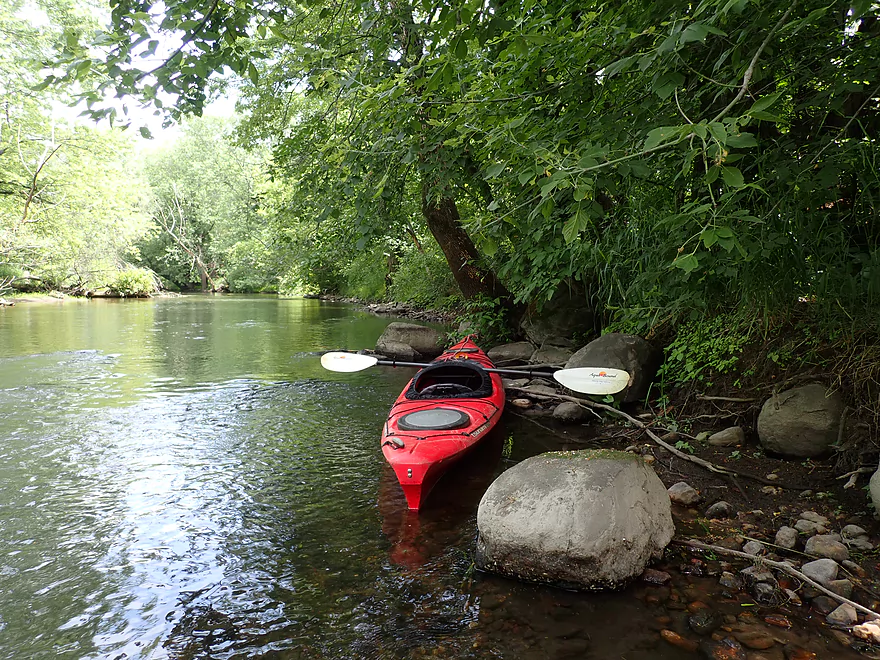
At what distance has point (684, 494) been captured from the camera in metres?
3.87

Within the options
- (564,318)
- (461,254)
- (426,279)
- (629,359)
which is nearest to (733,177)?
(629,359)

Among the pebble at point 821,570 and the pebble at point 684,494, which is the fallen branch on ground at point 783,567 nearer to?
the pebble at point 821,570

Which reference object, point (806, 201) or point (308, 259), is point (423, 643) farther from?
point (308, 259)

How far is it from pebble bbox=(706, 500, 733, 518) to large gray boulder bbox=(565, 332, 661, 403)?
222cm

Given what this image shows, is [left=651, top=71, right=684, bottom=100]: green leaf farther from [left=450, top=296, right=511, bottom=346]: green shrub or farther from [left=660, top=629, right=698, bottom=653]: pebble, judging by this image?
[left=450, top=296, right=511, bottom=346]: green shrub

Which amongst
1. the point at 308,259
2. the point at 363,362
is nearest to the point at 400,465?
the point at 363,362

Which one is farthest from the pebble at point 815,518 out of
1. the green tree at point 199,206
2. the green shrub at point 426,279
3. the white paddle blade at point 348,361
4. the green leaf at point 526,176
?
the green tree at point 199,206

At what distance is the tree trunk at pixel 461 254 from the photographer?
941 centimetres

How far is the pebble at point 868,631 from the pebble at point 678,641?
2.35 feet

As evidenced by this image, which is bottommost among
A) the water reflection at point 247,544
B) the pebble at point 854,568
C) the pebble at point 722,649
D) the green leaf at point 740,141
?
the water reflection at point 247,544

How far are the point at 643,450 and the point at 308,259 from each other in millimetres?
7357

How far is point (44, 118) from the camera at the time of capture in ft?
53.7

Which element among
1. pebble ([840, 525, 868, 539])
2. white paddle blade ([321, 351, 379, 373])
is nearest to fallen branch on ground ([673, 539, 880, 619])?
pebble ([840, 525, 868, 539])

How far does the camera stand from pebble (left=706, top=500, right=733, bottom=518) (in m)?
3.62
